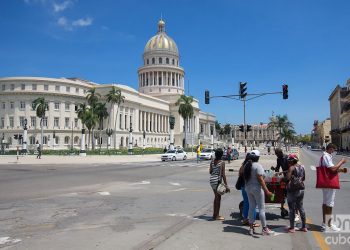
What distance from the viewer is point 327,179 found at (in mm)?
7949

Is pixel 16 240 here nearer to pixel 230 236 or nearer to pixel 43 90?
pixel 230 236

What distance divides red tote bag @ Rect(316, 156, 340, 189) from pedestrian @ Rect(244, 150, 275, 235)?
1223 mm

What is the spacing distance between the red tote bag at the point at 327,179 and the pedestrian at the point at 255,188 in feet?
4.01

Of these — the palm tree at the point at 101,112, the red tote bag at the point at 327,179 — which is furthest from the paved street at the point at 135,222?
the palm tree at the point at 101,112

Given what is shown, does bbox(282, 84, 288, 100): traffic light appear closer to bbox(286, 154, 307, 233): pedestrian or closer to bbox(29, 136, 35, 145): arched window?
bbox(286, 154, 307, 233): pedestrian

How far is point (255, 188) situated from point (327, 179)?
1.59m

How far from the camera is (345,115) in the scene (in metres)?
89.5

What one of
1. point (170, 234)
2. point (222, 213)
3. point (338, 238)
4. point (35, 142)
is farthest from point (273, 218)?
point (35, 142)

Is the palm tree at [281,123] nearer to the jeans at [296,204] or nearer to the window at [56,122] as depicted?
the window at [56,122]

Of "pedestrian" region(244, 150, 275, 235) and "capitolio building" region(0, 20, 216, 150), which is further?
"capitolio building" region(0, 20, 216, 150)

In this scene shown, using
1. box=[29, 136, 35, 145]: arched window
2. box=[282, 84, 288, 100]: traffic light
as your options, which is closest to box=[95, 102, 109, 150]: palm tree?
box=[29, 136, 35, 145]: arched window

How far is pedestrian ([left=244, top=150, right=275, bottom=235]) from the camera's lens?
7539mm

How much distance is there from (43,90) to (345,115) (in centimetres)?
7013

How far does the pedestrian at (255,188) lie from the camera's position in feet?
24.7
